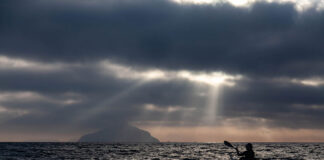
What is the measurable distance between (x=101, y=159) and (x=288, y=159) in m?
32.2

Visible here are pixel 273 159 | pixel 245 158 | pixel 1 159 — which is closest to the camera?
pixel 245 158

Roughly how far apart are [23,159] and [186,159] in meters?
26.8

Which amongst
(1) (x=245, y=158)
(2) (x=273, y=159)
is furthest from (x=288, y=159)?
(1) (x=245, y=158)

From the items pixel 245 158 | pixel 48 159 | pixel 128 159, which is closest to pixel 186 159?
pixel 128 159

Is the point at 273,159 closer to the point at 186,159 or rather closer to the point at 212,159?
the point at 212,159

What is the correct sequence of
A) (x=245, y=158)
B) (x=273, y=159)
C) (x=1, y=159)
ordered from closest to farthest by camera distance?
(x=245, y=158) < (x=1, y=159) < (x=273, y=159)

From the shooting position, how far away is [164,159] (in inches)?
2309

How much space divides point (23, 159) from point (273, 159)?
4235 centimetres

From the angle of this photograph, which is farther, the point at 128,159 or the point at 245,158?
the point at 128,159

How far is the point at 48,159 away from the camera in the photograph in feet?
193

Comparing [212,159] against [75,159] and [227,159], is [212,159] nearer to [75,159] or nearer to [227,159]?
[227,159]

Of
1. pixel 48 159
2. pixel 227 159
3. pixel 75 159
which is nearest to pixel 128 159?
pixel 75 159

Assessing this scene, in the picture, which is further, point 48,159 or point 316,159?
point 316,159

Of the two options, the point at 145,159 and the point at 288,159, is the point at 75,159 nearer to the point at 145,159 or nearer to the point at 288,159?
the point at 145,159
